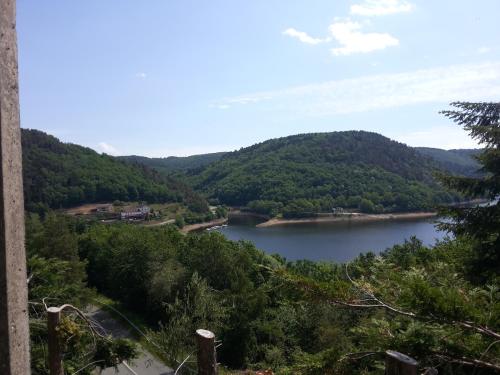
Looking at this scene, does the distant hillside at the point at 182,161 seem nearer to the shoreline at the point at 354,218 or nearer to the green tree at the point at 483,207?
the shoreline at the point at 354,218

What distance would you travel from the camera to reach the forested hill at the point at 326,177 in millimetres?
81750

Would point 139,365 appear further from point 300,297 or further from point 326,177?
point 326,177

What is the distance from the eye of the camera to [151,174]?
90562 mm

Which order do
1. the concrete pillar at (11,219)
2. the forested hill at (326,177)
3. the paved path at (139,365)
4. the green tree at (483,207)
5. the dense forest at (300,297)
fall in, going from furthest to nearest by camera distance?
the forested hill at (326,177) → the paved path at (139,365) → the green tree at (483,207) → the dense forest at (300,297) → the concrete pillar at (11,219)

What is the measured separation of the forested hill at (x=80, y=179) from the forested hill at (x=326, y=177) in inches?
697

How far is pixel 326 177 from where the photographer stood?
101 meters

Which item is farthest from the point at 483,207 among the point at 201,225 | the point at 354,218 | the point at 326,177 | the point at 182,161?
the point at 182,161

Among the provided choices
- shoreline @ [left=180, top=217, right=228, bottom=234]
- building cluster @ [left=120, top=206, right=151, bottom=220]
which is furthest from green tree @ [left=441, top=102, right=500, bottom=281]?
building cluster @ [left=120, top=206, right=151, bottom=220]

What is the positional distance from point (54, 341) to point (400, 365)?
2153 millimetres

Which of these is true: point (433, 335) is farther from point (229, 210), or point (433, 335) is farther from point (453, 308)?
point (229, 210)

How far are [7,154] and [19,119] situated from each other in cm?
17

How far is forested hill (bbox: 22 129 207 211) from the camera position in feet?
219

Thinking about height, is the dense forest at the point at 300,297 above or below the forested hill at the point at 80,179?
below

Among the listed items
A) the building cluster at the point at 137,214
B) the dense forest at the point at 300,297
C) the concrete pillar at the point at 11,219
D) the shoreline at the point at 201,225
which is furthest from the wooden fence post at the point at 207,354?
the building cluster at the point at 137,214
